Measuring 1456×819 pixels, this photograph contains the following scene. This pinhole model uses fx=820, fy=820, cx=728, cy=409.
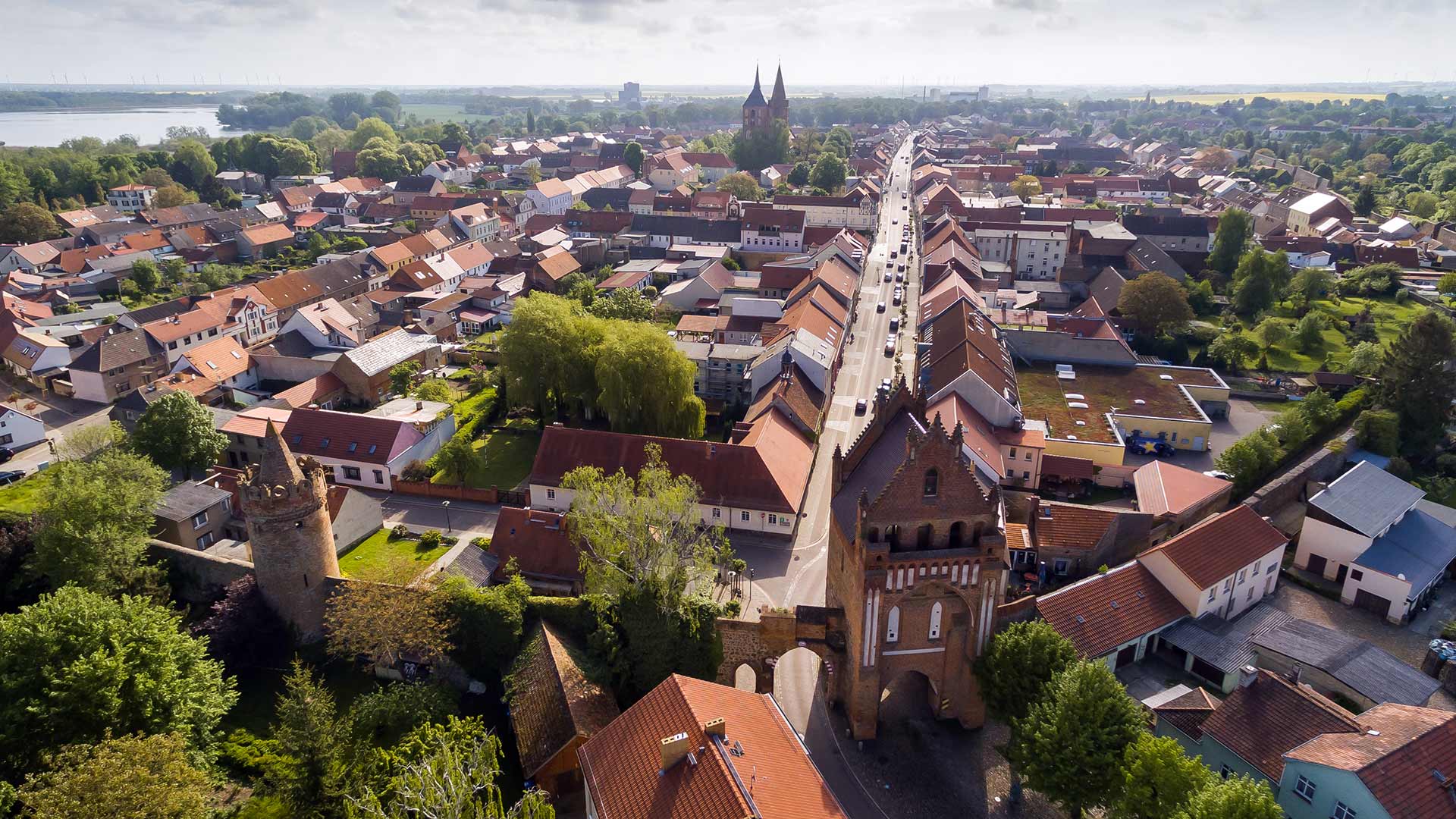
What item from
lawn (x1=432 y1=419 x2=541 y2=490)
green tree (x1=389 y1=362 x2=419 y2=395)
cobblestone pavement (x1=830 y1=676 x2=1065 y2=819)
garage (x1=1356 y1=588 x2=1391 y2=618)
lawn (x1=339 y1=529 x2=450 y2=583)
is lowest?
cobblestone pavement (x1=830 y1=676 x2=1065 y2=819)

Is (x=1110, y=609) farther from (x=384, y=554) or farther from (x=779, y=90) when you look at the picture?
(x=779, y=90)

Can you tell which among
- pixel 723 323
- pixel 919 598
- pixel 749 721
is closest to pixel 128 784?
pixel 749 721

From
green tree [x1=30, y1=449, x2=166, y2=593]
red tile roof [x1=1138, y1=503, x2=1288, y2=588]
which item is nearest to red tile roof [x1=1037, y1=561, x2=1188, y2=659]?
red tile roof [x1=1138, y1=503, x2=1288, y2=588]

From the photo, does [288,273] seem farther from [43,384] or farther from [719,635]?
[719,635]

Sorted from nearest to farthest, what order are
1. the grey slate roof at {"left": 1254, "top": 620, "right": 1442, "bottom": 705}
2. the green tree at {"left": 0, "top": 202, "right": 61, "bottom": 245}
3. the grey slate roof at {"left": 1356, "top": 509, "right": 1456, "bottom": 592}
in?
the grey slate roof at {"left": 1254, "top": 620, "right": 1442, "bottom": 705} → the grey slate roof at {"left": 1356, "top": 509, "right": 1456, "bottom": 592} → the green tree at {"left": 0, "top": 202, "right": 61, "bottom": 245}

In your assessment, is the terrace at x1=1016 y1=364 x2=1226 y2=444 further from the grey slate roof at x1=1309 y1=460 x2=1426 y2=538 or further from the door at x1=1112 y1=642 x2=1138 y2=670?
the door at x1=1112 y1=642 x2=1138 y2=670

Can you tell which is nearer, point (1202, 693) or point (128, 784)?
point (128, 784)
